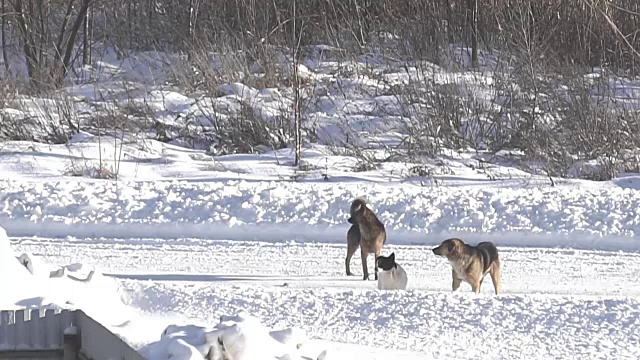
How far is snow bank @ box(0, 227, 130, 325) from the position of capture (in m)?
7.07

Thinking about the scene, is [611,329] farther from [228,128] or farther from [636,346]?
[228,128]

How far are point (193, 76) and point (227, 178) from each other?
6.88m

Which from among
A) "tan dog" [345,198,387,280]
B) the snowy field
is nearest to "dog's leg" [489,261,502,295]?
the snowy field

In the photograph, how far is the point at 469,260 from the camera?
27.7 feet

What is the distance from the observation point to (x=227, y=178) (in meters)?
14.3

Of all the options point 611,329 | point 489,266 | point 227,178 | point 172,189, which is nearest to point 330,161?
point 227,178

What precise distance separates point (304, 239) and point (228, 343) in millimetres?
5911

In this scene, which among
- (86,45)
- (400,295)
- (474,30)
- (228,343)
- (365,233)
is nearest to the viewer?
(228,343)

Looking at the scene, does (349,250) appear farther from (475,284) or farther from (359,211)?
(475,284)

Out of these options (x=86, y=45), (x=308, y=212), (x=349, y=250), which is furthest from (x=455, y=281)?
(x=86, y=45)

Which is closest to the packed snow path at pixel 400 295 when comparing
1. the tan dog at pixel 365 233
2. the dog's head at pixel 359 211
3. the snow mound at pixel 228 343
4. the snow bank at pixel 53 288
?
the tan dog at pixel 365 233

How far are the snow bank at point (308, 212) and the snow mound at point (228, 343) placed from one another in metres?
5.47

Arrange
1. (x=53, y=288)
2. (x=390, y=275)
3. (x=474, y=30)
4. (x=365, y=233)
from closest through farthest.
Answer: (x=53, y=288)
(x=390, y=275)
(x=365, y=233)
(x=474, y=30)

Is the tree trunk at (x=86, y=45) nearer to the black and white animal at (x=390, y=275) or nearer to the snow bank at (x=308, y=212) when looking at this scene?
the snow bank at (x=308, y=212)
